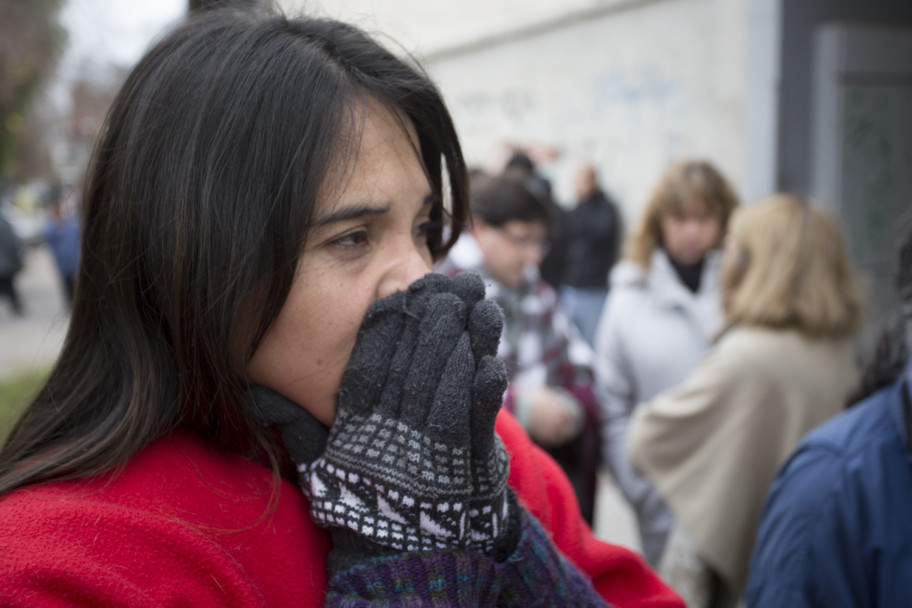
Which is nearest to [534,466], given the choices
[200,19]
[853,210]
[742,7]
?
[200,19]

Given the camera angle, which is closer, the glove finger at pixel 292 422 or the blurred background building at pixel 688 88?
the glove finger at pixel 292 422

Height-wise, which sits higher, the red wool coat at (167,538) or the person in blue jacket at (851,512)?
the red wool coat at (167,538)

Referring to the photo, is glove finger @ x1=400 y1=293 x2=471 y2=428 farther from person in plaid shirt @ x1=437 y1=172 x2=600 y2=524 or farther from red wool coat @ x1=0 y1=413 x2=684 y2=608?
person in plaid shirt @ x1=437 y1=172 x2=600 y2=524

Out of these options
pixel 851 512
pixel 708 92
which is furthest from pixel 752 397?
pixel 708 92

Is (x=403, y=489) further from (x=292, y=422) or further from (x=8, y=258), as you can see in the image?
(x=8, y=258)

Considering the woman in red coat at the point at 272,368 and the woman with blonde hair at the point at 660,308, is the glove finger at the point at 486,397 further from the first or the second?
the woman with blonde hair at the point at 660,308

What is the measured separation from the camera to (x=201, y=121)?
1.06 meters

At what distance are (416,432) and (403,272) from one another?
262 mm

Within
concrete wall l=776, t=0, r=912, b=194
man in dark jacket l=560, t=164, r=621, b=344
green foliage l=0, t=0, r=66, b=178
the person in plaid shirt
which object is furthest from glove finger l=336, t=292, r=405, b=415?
green foliage l=0, t=0, r=66, b=178

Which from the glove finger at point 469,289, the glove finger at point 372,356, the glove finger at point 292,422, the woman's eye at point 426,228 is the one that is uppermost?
the woman's eye at point 426,228

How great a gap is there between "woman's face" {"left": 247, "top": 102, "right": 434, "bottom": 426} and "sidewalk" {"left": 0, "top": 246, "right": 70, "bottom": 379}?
0.53 meters

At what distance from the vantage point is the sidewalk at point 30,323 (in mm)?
3369

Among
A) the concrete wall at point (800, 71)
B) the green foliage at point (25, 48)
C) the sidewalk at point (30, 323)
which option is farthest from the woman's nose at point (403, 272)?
the green foliage at point (25, 48)

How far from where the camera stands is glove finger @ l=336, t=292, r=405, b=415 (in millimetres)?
1062
